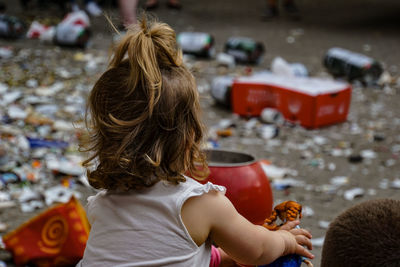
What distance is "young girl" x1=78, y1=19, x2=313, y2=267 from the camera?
1.28 m

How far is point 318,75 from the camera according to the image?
16.9 feet

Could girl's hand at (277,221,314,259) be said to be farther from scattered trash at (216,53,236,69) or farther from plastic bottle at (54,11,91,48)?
plastic bottle at (54,11,91,48)

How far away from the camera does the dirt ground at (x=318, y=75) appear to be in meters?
2.91

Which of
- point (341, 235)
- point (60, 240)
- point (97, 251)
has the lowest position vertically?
point (60, 240)

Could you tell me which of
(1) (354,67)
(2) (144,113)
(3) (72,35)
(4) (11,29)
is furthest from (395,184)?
(4) (11,29)

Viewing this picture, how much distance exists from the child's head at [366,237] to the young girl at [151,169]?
0.24 metres

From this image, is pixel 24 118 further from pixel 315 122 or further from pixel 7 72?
pixel 315 122

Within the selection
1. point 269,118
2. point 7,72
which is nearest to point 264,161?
point 269,118

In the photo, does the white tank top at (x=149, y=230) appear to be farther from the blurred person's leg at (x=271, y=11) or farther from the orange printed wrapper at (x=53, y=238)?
the blurred person's leg at (x=271, y=11)

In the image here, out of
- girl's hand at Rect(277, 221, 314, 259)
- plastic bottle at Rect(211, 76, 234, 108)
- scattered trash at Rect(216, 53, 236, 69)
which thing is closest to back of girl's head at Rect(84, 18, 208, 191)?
girl's hand at Rect(277, 221, 314, 259)

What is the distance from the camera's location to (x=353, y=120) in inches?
159

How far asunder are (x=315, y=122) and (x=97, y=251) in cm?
277

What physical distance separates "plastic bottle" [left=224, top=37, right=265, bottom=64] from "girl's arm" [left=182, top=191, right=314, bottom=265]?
13.6 ft

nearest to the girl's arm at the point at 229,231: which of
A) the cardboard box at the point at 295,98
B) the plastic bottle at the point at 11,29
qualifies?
the cardboard box at the point at 295,98
